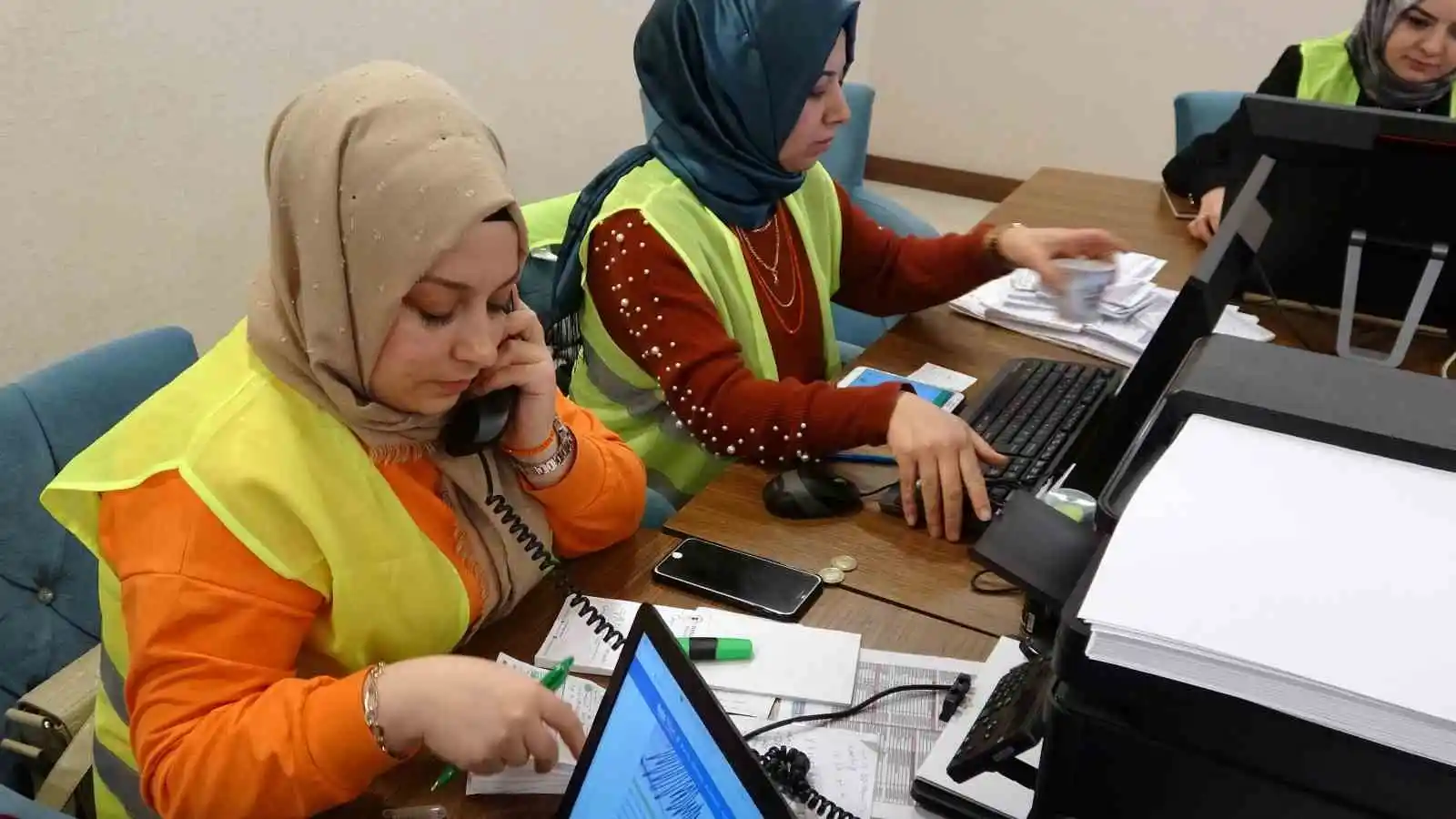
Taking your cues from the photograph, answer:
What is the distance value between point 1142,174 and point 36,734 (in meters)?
4.07

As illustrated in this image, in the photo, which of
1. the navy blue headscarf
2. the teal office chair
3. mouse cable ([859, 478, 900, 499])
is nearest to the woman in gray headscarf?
the teal office chair

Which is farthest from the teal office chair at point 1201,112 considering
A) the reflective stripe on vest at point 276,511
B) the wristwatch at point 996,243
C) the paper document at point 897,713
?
the reflective stripe on vest at point 276,511

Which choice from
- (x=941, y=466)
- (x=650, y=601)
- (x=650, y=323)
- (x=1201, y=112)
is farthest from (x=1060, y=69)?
(x=650, y=601)

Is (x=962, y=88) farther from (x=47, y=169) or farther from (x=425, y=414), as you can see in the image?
(x=425, y=414)

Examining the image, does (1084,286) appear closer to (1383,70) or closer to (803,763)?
(803,763)

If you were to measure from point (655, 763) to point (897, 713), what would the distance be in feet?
1.04

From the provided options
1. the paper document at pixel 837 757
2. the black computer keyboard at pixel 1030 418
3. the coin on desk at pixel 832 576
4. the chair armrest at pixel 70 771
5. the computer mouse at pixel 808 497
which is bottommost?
the chair armrest at pixel 70 771

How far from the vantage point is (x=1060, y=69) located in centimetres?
413

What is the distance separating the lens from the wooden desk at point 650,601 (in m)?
1.01

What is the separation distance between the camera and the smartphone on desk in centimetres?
107

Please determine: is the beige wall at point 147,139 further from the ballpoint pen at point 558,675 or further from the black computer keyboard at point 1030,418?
the black computer keyboard at point 1030,418

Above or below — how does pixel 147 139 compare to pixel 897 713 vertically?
above

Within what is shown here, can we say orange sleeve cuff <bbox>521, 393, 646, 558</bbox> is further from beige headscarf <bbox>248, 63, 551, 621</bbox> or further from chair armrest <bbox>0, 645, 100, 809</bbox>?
chair armrest <bbox>0, 645, 100, 809</bbox>

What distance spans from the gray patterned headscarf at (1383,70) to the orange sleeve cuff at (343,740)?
227cm
